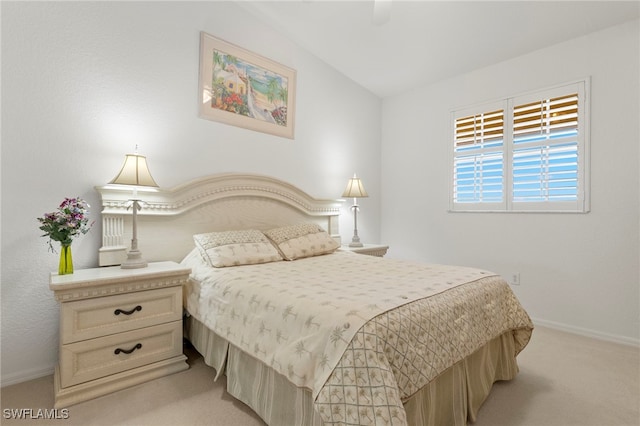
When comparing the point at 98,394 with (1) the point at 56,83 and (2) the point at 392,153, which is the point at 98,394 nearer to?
(1) the point at 56,83

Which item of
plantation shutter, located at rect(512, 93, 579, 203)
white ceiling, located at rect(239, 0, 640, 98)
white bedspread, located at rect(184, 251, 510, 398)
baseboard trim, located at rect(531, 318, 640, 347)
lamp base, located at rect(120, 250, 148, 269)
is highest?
white ceiling, located at rect(239, 0, 640, 98)

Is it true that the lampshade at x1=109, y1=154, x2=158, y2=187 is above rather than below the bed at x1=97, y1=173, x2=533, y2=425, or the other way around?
above

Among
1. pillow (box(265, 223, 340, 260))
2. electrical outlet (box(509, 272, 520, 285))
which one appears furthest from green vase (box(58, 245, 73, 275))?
electrical outlet (box(509, 272, 520, 285))

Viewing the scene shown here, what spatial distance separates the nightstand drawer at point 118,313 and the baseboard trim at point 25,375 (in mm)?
616

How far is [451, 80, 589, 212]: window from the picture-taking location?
2.87 m

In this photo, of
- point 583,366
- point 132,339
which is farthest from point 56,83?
point 583,366

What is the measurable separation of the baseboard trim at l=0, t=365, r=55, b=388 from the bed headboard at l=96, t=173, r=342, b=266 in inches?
28.9

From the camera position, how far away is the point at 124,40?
7.68 feet

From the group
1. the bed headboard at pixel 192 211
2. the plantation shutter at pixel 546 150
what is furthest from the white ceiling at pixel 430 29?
the bed headboard at pixel 192 211

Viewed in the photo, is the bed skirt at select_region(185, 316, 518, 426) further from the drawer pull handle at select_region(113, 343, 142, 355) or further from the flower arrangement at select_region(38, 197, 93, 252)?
the flower arrangement at select_region(38, 197, 93, 252)

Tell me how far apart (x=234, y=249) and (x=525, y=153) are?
9.52 ft

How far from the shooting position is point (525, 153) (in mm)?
3131

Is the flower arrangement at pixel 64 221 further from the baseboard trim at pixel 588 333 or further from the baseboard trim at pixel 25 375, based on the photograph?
the baseboard trim at pixel 588 333

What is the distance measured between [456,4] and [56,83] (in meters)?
3.06
